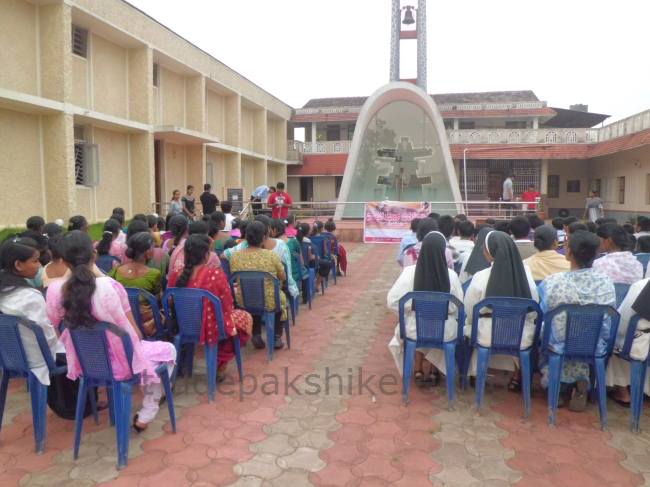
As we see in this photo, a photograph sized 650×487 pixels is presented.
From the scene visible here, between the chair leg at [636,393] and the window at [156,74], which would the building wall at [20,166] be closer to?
the window at [156,74]

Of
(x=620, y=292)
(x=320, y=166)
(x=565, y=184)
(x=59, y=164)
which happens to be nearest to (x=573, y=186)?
(x=565, y=184)

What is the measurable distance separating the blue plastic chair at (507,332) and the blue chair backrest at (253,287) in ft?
5.68

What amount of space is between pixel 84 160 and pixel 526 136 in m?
18.5

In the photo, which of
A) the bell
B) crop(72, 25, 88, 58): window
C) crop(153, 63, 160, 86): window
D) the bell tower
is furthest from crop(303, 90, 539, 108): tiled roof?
crop(72, 25, 88, 58): window

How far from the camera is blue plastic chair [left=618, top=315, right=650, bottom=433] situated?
314 centimetres

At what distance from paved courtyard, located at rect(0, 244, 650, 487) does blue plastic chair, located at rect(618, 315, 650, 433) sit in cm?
10

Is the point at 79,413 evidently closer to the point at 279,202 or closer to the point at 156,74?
the point at 279,202

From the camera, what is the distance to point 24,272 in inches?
115

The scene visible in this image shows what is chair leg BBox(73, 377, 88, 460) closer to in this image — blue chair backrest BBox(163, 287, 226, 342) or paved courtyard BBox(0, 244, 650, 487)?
paved courtyard BBox(0, 244, 650, 487)

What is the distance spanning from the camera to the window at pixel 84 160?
1229cm

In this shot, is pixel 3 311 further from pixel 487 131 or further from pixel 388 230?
pixel 487 131

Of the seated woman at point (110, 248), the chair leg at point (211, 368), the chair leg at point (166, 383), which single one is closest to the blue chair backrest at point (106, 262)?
the seated woman at point (110, 248)

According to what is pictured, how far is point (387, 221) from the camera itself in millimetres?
13789

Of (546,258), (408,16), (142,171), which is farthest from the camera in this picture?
(408,16)
